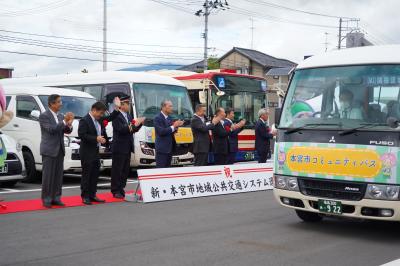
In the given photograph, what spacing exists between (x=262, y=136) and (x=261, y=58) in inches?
1922

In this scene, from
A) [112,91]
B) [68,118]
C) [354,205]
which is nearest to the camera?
[354,205]

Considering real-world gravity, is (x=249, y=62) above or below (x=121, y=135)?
above

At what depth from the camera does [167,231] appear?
7969 mm

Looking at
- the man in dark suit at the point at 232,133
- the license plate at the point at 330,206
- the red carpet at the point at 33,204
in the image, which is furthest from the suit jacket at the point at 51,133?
the man in dark suit at the point at 232,133

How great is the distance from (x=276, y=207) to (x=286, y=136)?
2.71 m

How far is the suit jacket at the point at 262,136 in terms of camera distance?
14.8m

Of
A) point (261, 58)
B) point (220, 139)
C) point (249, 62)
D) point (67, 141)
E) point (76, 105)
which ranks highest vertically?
point (261, 58)

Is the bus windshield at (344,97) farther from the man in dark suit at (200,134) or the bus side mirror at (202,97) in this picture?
the bus side mirror at (202,97)

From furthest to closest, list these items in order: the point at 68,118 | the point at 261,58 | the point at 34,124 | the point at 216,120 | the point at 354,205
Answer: the point at 261,58 < the point at 34,124 < the point at 216,120 < the point at 68,118 < the point at 354,205

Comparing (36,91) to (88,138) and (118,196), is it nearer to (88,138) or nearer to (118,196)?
(118,196)

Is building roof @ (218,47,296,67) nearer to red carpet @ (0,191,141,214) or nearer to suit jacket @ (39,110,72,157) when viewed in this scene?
red carpet @ (0,191,141,214)

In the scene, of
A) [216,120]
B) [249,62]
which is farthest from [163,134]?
[249,62]

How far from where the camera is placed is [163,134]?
460 inches

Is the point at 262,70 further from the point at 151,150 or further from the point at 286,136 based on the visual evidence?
the point at 286,136
